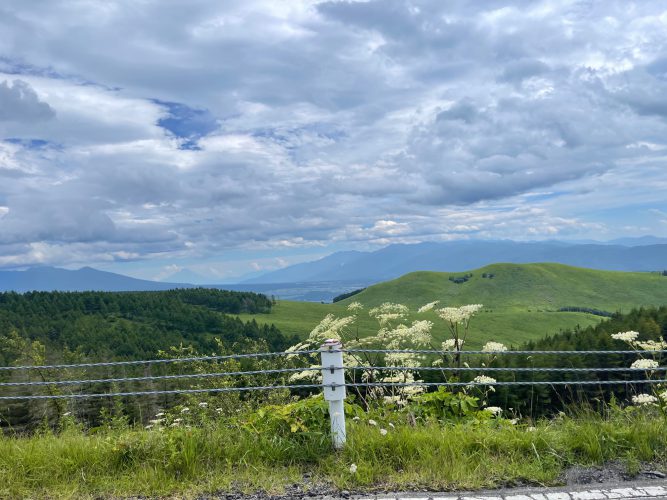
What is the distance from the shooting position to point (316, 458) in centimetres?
633

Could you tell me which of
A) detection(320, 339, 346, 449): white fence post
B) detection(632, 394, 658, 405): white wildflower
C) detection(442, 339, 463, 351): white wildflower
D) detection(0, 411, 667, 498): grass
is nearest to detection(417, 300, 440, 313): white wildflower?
detection(442, 339, 463, 351): white wildflower

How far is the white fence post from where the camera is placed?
6.48 metres

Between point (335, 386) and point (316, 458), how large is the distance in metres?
0.90

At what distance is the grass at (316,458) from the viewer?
583 centimetres

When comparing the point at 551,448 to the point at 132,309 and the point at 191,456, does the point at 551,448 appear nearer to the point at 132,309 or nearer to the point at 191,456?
the point at 191,456

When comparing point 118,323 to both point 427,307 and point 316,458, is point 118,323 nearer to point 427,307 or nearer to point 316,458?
point 427,307

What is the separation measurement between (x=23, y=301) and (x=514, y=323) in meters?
175

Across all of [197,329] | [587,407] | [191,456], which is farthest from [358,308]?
[197,329]

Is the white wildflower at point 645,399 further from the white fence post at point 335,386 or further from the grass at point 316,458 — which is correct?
the white fence post at point 335,386

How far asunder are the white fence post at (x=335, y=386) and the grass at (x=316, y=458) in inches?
6.7

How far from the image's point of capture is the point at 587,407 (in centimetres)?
750

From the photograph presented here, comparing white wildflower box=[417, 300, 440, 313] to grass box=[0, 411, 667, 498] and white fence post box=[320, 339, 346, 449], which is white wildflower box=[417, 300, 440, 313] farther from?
white fence post box=[320, 339, 346, 449]

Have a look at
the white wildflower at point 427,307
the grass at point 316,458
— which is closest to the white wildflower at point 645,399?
the grass at point 316,458

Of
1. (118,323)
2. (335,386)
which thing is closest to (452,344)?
(335,386)
